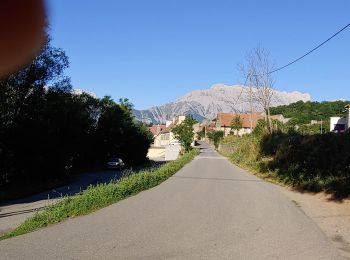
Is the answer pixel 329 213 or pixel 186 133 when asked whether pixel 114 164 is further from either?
pixel 329 213

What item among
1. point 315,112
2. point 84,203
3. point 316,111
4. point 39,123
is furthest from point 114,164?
point 316,111

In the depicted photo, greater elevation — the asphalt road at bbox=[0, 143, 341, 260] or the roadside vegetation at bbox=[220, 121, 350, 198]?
the roadside vegetation at bbox=[220, 121, 350, 198]

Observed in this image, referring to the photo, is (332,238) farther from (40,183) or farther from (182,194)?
(40,183)

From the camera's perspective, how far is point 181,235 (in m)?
10.7

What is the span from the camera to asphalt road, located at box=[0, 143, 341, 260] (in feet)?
29.3

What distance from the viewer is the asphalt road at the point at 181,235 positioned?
8922mm

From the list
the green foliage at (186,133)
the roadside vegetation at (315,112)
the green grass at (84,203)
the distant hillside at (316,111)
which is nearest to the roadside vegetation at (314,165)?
the green grass at (84,203)

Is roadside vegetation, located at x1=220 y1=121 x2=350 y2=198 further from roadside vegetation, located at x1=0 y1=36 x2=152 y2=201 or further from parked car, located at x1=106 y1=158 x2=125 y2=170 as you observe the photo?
parked car, located at x1=106 y1=158 x2=125 y2=170

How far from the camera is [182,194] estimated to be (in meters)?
20.4

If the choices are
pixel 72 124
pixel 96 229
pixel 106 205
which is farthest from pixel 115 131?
pixel 96 229

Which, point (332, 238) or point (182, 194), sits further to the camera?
point (182, 194)

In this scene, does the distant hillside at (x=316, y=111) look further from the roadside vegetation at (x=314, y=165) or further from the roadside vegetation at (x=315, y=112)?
the roadside vegetation at (x=314, y=165)

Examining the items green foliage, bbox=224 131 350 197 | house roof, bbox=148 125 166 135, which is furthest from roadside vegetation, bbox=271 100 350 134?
green foliage, bbox=224 131 350 197

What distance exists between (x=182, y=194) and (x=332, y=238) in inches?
389
